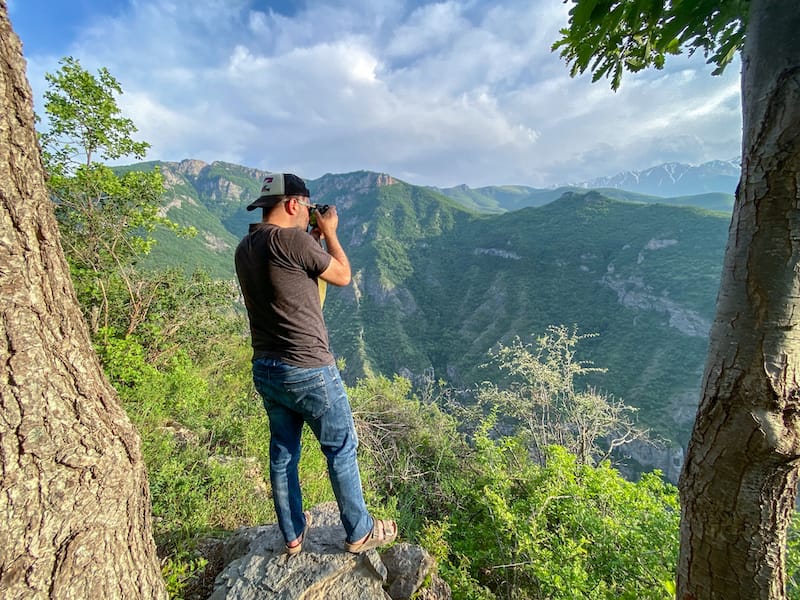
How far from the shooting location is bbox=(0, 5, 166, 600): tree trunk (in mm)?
905

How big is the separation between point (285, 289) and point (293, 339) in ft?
0.74

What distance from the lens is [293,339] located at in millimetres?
1636

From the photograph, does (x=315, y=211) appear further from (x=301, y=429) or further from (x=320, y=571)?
(x=320, y=571)

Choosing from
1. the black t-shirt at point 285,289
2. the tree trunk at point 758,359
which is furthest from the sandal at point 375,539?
the tree trunk at point 758,359

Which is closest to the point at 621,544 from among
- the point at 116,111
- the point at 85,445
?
the point at 85,445

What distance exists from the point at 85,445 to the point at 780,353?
197cm

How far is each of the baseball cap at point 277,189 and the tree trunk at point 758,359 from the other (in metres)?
1.68

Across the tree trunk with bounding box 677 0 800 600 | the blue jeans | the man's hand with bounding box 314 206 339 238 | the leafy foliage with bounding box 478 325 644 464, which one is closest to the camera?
the man's hand with bounding box 314 206 339 238

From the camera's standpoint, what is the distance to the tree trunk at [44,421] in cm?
90

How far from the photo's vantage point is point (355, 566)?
194 cm

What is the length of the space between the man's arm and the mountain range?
90.7 feet

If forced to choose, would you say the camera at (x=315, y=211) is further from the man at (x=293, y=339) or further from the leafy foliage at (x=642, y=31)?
the leafy foliage at (x=642, y=31)

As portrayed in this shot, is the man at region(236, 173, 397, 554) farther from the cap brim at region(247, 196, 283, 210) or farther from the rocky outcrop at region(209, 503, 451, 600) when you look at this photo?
the rocky outcrop at region(209, 503, 451, 600)

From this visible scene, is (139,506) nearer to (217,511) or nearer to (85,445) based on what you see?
(85,445)
